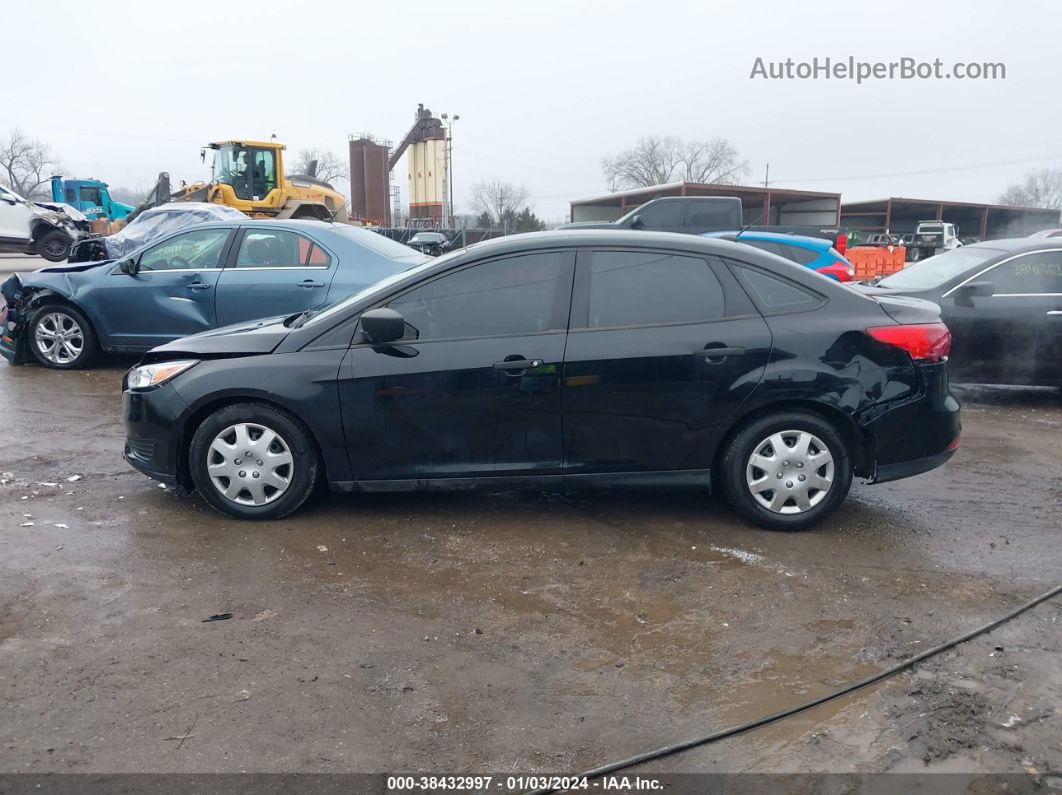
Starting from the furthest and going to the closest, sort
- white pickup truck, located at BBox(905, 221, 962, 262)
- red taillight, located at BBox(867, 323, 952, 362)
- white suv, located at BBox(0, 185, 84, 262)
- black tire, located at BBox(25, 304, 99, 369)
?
white pickup truck, located at BBox(905, 221, 962, 262) → white suv, located at BBox(0, 185, 84, 262) → black tire, located at BBox(25, 304, 99, 369) → red taillight, located at BBox(867, 323, 952, 362)

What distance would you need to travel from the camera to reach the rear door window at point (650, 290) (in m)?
4.55

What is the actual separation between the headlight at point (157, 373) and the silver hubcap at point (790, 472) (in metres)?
3.14

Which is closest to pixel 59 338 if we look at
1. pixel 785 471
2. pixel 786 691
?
pixel 785 471

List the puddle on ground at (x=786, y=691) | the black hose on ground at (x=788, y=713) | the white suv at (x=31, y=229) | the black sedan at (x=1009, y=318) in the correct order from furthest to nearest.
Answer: the white suv at (x=31, y=229) → the black sedan at (x=1009, y=318) → the puddle on ground at (x=786, y=691) → the black hose on ground at (x=788, y=713)

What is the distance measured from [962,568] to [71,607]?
4202mm

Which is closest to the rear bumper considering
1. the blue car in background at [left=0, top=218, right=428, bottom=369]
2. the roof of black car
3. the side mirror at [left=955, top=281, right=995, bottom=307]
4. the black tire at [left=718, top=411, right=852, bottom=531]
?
the black tire at [left=718, top=411, right=852, bottom=531]

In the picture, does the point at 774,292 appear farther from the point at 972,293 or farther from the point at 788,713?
the point at 972,293

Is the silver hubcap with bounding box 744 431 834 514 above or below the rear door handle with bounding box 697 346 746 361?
below

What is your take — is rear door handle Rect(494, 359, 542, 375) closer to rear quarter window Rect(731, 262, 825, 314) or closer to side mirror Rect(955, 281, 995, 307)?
rear quarter window Rect(731, 262, 825, 314)

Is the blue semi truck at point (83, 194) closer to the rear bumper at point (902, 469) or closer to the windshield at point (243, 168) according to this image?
the windshield at point (243, 168)

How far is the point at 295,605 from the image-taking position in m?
3.75

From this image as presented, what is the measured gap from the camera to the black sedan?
766 cm

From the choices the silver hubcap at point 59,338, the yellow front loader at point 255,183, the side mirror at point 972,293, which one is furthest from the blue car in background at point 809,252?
the yellow front loader at point 255,183

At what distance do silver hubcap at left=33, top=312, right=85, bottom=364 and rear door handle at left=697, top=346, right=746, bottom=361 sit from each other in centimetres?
→ 703
